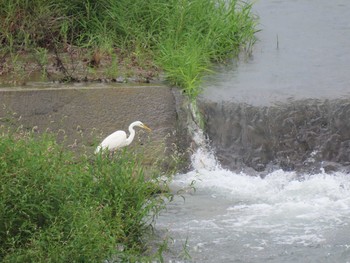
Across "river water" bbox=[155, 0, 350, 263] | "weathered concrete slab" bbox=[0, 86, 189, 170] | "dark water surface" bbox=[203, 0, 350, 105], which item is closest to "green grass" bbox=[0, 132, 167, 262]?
"river water" bbox=[155, 0, 350, 263]

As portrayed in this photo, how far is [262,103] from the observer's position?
32.0ft

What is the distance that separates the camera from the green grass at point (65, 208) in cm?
625

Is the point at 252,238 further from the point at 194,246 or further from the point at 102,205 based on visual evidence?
the point at 102,205

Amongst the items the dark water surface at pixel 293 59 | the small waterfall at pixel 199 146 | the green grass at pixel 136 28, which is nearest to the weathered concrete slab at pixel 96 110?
the small waterfall at pixel 199 146

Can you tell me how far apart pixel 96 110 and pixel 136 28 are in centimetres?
172

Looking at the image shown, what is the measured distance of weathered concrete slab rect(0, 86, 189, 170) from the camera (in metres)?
9.41

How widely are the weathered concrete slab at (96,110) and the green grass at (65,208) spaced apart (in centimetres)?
235

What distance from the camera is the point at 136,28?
1097 cm

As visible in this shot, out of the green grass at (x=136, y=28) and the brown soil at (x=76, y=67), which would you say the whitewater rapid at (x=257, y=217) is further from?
the green grass at (x=136, y=28)

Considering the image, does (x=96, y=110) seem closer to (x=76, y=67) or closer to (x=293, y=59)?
(x=76, y=67)

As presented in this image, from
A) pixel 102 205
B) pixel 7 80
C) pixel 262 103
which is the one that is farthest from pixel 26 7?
pixel 102 205

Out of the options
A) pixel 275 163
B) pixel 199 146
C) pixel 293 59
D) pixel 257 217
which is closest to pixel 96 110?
pixel 199 146

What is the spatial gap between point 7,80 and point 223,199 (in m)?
2.68

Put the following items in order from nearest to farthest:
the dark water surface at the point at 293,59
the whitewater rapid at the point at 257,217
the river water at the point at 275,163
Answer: the whitewater rapid at the point at 257,217 → the river water at the point at 275,163 → the dark water surface at the point at 293,59
